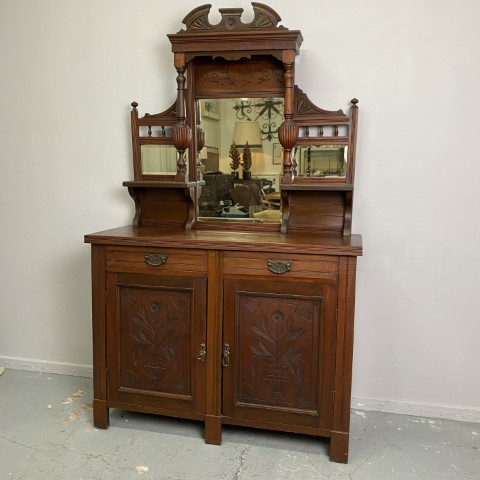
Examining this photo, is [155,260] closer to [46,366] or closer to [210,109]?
[210,109]

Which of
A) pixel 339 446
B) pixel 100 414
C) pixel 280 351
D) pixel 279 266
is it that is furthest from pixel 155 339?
pixel 339 446

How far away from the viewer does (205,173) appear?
8.77 ft

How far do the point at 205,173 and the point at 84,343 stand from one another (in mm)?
1321

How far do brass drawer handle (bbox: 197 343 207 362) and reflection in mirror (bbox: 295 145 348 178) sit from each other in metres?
0.97

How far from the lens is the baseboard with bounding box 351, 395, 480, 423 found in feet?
8.52

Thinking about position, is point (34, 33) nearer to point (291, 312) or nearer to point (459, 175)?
point (291, 312)

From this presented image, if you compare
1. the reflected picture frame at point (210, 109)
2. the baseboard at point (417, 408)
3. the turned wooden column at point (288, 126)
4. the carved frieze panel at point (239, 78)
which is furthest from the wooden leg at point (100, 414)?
the carved frieze panel at point (239, 78)

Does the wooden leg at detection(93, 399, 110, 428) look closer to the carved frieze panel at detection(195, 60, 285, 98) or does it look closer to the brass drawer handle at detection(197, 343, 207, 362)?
the brass drawer handle at detection(197, 343, 207, 362)

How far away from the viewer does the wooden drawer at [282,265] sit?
2.15 m

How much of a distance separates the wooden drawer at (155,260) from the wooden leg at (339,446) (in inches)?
36.7

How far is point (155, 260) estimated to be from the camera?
2316 mm

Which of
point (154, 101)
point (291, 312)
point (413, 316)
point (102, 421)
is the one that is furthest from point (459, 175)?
point (102, 421)

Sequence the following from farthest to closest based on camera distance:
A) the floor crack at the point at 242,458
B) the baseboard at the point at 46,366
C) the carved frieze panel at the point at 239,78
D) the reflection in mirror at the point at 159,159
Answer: the baseboard at the point at 46,366
the reflection in mirror at the point at 159,159
the carved frieze panel at the point at 239,78
the floor crack at the point at 242,458

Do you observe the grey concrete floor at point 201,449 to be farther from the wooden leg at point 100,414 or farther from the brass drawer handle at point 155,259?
the brass drawer handle at point 155,259
